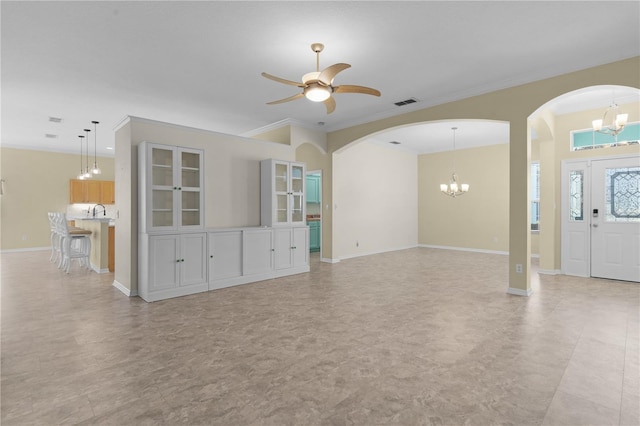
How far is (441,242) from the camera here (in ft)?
31.0

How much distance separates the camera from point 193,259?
14.7 feet

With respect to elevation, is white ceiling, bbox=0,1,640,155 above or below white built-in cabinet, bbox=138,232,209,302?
above

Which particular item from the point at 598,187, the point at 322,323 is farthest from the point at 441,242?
the point at 322,323

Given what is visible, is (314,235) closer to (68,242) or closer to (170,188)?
(170,188)

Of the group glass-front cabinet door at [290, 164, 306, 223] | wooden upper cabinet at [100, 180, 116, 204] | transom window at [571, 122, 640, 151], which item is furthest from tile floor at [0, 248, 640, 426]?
wooden upper cabinet at [100, 180, 116, 204]

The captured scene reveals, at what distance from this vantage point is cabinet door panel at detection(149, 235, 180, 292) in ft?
13.5

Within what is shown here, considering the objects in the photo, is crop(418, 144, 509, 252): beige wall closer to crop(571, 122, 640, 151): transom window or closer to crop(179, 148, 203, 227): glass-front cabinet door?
crop(571, 122, 640, 151): transom window

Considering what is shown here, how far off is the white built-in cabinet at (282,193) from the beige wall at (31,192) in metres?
7.21

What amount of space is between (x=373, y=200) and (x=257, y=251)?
13.5 feet

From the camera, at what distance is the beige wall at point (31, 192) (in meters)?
8.35

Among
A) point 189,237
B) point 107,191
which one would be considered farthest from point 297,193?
point 107,191

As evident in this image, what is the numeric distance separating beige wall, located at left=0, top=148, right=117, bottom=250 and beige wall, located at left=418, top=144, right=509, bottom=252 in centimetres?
1051

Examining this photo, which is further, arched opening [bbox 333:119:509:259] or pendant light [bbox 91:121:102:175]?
arched opening [bbox 333:119:509:259]

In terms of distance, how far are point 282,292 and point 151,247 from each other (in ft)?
5.95
